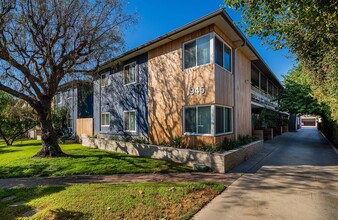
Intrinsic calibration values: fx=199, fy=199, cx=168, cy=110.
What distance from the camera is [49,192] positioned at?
5633 millimetres

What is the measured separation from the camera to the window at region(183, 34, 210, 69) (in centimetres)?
957

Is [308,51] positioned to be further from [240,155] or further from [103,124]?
[103,124]

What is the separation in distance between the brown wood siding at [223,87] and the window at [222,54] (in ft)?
1.16

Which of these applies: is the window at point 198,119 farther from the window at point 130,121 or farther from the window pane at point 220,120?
the window at point 130,121

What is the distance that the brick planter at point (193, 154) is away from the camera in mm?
7906

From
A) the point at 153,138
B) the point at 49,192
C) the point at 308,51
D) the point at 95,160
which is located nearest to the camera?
the point at 49,192

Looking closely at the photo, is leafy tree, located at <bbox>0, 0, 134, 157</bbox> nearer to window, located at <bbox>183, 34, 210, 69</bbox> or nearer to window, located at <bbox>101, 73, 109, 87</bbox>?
window, located at <bbox>183, 34, 210, 69</bbox>

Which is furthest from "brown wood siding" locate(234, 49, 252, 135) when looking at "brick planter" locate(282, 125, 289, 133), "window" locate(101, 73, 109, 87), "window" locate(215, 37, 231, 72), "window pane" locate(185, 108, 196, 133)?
"brick planter" locate(282, 125, 289, 133)

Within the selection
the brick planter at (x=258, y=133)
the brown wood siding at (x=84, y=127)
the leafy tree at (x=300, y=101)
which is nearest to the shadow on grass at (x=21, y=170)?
the brown wood siding at (x=84, y=127)

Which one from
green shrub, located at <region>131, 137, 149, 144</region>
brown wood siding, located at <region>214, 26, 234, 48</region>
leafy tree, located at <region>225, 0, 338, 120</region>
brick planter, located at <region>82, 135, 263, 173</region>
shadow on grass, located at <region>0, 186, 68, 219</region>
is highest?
brown wood siding, located at <region>214, 26, 234, 48</region>

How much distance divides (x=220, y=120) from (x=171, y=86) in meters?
3.34

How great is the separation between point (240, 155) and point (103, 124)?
1161 cm

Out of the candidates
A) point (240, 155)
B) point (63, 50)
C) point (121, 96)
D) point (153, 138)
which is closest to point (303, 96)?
point (240, 155)

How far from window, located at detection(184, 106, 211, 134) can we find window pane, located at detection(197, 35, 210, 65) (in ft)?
7.51
